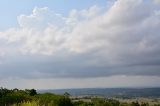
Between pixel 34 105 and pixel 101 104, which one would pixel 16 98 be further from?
pixel 34 105

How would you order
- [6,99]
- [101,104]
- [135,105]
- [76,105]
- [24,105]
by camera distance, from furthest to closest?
1. [135,105]
2. [101,104]
3. [76,105]
4. [6,99]
5. [24,105]

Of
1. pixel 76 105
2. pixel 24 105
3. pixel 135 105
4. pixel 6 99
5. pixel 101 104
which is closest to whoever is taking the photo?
pixel 24 105

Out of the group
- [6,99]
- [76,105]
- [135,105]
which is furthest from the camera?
[135,105]

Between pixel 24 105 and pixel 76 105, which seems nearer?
pixel 24 105

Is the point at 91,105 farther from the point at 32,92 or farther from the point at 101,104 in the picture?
the point at 32,92

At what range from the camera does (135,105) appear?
115688 mm

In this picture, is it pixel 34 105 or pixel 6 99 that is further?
pixel 6 99

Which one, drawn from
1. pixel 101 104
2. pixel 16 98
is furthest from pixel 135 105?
pixel 16 98

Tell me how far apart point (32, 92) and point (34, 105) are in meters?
71.0

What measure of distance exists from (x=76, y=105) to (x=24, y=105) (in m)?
61.2

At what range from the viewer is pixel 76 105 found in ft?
300

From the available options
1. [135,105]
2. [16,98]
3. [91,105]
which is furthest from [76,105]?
[135,105]

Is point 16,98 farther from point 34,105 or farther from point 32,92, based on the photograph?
point 34,105

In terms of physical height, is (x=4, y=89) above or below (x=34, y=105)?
above
